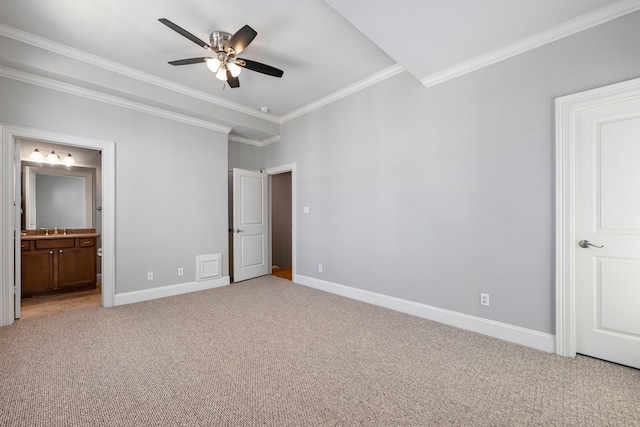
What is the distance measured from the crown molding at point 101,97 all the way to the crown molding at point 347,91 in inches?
45.8

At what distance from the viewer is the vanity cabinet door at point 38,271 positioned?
153 inches

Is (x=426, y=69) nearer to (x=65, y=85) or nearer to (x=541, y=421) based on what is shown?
(x=541, y=421)

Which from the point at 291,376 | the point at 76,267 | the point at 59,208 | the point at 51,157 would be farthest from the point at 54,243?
the point at 291,376

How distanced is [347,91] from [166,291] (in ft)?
12.4

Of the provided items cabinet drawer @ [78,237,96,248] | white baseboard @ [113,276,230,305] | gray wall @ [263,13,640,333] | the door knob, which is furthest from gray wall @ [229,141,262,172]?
the door knob

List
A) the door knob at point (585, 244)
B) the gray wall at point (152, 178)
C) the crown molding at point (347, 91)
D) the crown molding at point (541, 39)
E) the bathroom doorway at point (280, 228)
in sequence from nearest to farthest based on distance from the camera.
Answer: the crown molding at point (541, 39) → the door knob at point (585, 244) → the gray wall at point (152, 178) → the crown molding at point (347, 91) → the bathroom doorway at point (280, 228)

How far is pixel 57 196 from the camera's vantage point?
4.59m

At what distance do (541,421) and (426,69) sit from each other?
115 inches

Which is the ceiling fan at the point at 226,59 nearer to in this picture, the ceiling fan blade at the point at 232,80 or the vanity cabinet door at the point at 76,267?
the ceiling fan blade at the point at 232,80

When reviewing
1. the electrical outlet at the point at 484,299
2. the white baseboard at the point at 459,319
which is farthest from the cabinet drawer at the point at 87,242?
the electrical outlet at the point at 484,299

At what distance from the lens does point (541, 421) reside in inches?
59.7

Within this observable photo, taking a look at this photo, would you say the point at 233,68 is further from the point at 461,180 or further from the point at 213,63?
the point at 461,180

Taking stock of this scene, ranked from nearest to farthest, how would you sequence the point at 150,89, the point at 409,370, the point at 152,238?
the point at 409,370
the point at 150,89
the point at 152,238

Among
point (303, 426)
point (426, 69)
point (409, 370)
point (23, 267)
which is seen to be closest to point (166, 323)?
point (303, 426)
